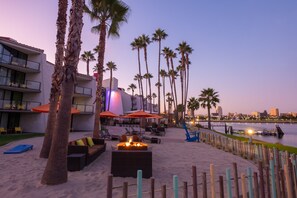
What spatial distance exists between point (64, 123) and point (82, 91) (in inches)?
906

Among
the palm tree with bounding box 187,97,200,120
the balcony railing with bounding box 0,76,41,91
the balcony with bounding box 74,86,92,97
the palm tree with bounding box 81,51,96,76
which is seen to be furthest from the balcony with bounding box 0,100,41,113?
the palm tree with bounding box 187,97,200,120

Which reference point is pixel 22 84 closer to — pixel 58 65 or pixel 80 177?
pixel 58 65

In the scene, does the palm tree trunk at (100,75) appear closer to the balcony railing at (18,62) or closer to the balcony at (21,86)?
the balcony at (21,86)

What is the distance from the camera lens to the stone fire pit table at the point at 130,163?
6.37 meters

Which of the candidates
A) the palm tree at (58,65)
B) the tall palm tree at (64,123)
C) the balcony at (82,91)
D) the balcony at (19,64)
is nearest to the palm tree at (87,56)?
the balcony at (82,91)

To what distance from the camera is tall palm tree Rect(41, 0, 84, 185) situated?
564 centimetres

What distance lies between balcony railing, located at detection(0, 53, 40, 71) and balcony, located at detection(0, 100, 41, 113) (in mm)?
4137

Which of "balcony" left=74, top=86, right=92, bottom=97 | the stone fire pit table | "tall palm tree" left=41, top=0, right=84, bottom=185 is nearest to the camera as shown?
"tall palm tree" left=41, top=0, right=84, bottom=185

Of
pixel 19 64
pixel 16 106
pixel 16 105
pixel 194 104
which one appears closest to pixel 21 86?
pixel 16 105

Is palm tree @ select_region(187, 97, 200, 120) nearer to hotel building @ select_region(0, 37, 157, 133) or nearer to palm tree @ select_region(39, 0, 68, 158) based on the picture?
hotel building @ select_region(0, 37, 157, 133)

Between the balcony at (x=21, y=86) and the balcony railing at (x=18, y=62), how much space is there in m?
1.72

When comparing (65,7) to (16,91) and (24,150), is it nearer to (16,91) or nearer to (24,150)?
(24,150)

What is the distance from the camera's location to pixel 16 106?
68.6ft

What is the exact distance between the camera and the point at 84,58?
4572 cm
